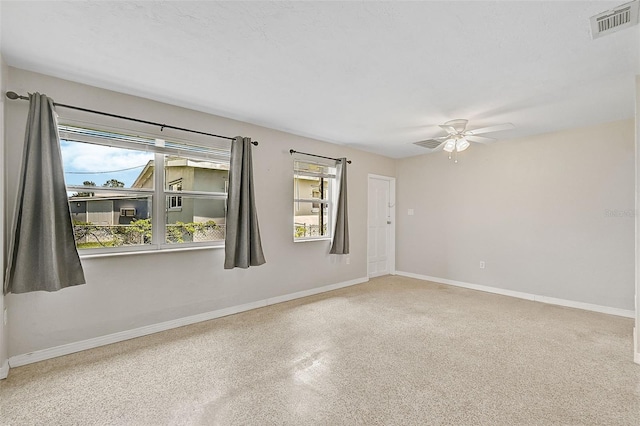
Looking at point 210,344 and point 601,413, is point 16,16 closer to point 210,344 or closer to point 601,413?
point 210,344

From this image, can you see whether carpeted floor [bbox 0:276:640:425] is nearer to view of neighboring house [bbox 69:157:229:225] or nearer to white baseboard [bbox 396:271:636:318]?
white baseboard [bbox 396:271:636:318]

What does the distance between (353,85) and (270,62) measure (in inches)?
32.0

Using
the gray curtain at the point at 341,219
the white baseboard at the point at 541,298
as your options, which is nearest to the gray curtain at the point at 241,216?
the gray curtain at the point at 341,219

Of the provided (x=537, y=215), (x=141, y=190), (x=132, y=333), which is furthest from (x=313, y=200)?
(x=537, y=215)

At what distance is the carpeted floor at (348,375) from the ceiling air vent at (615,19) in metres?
2.45

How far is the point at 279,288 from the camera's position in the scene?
4199mm

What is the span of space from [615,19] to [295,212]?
3.69 m

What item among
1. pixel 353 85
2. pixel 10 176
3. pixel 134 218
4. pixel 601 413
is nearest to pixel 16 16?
pixel 10 176

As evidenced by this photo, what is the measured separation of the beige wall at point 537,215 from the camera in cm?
374

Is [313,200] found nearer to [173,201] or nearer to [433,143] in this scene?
[433,143]

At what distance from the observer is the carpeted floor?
1.83m

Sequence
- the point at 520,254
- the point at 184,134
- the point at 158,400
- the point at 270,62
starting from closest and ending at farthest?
1. the point at 158,400
2. the point at 270,62
3. the point at 184,134
4. the point at 520,254

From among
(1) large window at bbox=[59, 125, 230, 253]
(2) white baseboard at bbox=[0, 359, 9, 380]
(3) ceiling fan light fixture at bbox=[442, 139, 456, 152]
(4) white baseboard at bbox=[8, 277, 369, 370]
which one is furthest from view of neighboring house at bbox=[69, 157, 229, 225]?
(3) ceiling fan light fixture at bbox=[442, 139, 456, 152]

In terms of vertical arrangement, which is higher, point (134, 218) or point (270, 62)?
point (270, 62)
